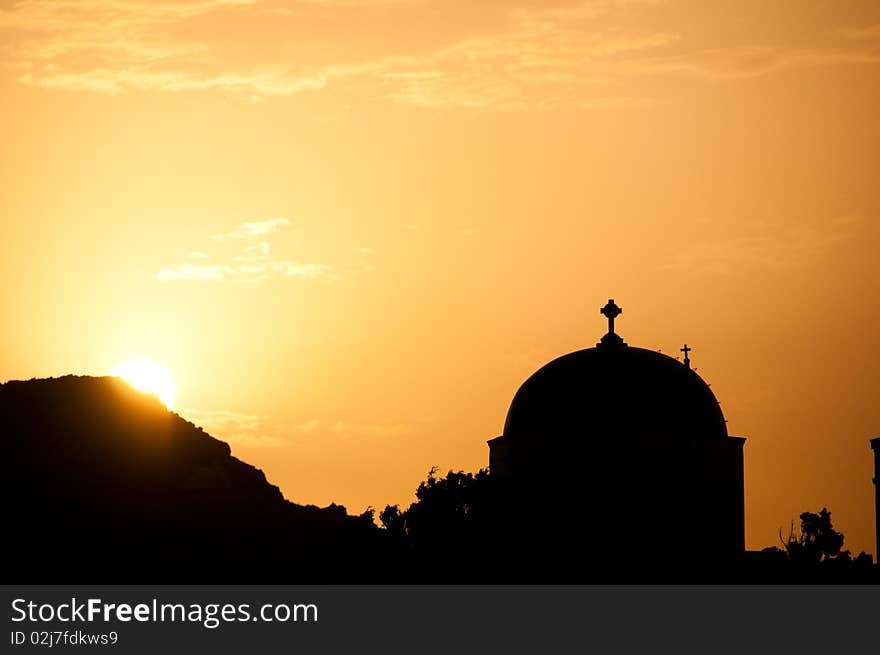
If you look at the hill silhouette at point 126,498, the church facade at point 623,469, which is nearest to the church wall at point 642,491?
the church facade at point 623,469

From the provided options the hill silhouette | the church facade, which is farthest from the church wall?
the hill silhouette

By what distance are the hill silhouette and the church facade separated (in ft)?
46.2

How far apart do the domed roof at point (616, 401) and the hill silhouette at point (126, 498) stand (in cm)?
1481

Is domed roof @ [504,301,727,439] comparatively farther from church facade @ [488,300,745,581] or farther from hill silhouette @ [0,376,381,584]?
hill silhouette @ [0,376,381,584]

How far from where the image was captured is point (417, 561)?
6538 centimetres

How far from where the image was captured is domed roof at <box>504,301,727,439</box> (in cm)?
6219

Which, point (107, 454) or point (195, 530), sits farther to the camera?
Answer: point (107, 454)

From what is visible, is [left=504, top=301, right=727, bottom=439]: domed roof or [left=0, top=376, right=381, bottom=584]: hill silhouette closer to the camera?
[left=504, top=301, right=727, bottom=439]: domed roof

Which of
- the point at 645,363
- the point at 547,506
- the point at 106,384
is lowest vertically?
the point at 547,506

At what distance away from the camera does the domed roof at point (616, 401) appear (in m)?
62.2

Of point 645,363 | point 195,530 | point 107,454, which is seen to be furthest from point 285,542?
point 645,363
